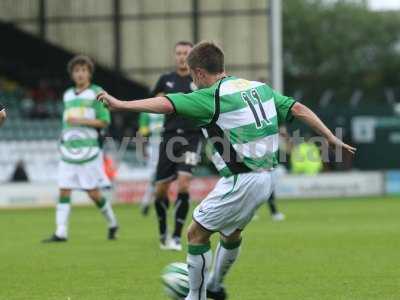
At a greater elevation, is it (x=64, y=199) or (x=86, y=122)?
(x=86, y=122)

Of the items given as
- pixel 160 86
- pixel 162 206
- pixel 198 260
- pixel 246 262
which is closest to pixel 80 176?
pixel 162 206

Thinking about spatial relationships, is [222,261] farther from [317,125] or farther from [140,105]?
[140,105]

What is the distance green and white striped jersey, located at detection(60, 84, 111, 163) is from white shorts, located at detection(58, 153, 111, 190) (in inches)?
3.0

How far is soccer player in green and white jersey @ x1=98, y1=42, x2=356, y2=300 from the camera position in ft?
25.4

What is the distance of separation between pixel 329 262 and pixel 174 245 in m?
2.24

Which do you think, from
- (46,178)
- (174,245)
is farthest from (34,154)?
(174,245)

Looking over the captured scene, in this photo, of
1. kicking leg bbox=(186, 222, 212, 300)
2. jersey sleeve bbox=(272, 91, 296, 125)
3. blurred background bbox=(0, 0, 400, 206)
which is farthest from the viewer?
blurred background bbox=(0, 0, 400, 206)

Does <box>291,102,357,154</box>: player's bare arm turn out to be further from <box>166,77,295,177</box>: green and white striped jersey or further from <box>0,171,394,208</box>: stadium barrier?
<box>0,171,394,208</box>: stadium barrier

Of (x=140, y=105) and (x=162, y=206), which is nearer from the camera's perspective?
(x=140, y=105)

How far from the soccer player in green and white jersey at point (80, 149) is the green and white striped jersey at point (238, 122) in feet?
20.6

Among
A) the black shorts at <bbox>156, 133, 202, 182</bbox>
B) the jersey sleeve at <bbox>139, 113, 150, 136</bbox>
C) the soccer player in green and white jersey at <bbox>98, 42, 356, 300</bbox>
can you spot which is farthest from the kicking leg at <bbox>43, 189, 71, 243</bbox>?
the soccer player in green and white jersey at <bbox>98, 42, 356, 300</bbox>

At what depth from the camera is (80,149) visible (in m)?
14.2

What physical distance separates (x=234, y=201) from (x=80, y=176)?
6644 millimetres

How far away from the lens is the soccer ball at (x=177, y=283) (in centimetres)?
819
